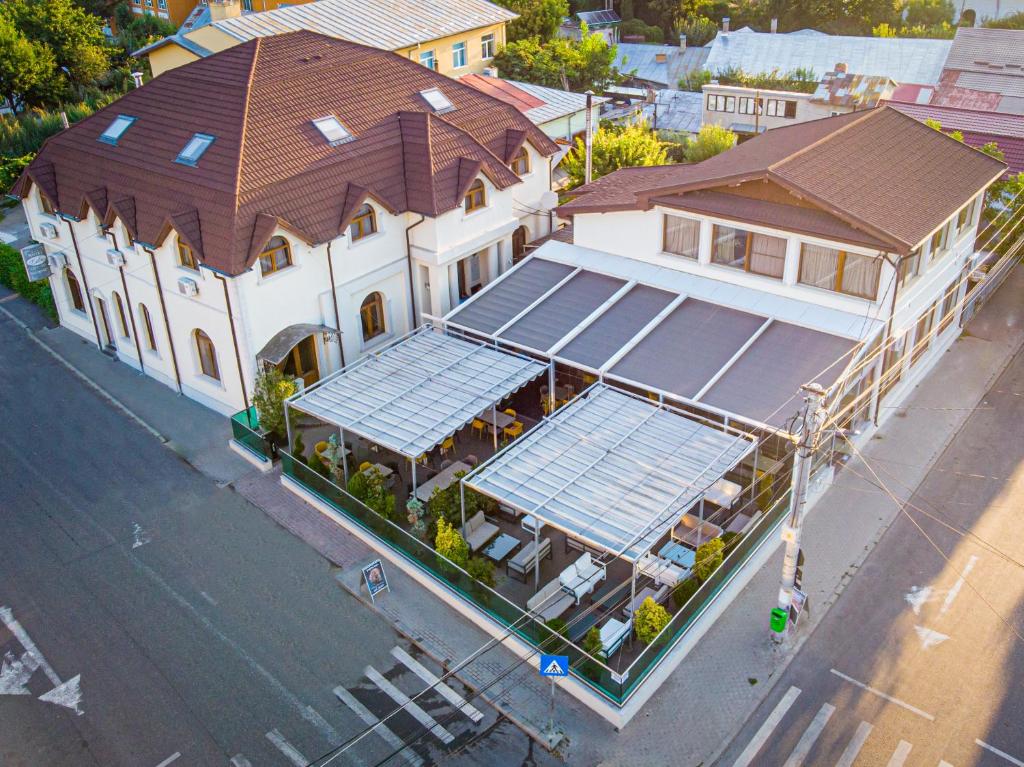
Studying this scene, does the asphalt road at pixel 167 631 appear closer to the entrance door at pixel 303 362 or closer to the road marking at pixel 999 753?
the entrance door at pixel 303 362

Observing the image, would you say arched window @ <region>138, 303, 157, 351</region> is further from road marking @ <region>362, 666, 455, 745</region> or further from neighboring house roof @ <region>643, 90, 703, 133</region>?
neighboring house roof @ <region>643, 90, 703, 133</region>

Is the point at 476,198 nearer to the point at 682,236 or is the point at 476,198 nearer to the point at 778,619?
the point at 682,236

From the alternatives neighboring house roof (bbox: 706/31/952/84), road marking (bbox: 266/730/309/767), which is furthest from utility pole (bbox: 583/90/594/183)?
neighboring house roof (bbox: 706/31/952/84)

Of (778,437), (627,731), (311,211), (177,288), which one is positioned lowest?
(627,731)

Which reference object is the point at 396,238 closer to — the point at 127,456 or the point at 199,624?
the point at 127,456

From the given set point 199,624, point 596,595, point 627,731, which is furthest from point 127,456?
point 627,731

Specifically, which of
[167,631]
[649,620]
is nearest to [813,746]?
[649,620]

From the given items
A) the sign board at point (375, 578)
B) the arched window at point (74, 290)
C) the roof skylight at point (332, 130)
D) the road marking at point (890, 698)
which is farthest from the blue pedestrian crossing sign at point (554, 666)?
the arched window at point (74, 290)
